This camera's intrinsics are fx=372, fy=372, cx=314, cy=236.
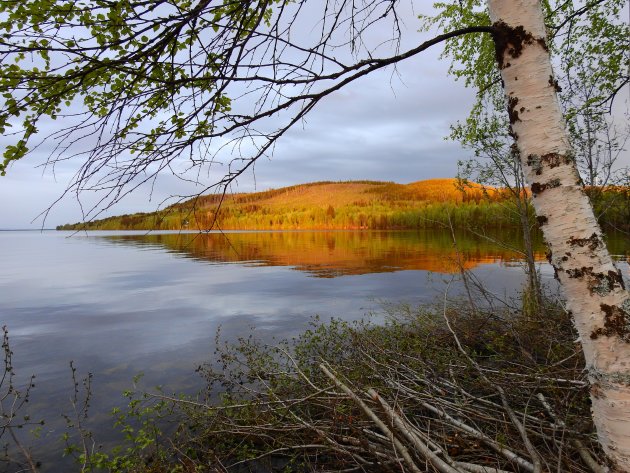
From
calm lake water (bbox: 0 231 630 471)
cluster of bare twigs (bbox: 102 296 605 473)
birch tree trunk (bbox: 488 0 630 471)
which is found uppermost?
birch tree trunk (bbox: 488 0 630 471)

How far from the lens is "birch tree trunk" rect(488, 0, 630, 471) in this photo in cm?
220

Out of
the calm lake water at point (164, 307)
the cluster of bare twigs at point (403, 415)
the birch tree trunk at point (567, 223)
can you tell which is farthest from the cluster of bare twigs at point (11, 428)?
the birch tree trunk at point (567, 223)

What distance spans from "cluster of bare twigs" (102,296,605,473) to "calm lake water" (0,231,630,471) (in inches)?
68.2

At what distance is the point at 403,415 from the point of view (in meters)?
3.63

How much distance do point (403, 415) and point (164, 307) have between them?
1414 cm

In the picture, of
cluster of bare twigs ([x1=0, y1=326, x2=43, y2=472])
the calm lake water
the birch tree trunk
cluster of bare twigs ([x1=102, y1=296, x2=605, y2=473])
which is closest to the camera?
the birch tree trunk

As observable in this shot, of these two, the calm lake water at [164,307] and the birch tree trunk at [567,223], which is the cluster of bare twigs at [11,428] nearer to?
the calm lake water at [164,307]

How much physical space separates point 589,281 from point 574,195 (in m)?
0.53

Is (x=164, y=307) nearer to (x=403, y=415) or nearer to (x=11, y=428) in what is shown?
(x=11, y=428)

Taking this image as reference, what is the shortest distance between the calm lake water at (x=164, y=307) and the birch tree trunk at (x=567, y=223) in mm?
2455

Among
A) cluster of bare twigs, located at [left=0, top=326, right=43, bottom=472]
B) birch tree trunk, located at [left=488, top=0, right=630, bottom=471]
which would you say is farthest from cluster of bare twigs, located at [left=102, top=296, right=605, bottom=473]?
cluster of bare twigs, located at [left=0, top=326, right=43, bottom=472]

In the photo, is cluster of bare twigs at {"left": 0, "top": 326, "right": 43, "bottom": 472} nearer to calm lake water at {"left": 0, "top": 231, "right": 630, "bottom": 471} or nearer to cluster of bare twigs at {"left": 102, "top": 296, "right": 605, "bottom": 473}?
calm lake water at {"left": 0, "top": 231, "right": 630, "bottom": 471}

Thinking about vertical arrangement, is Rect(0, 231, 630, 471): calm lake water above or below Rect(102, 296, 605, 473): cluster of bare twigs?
below

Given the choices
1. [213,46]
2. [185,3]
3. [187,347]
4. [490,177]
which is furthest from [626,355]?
[187,347]
